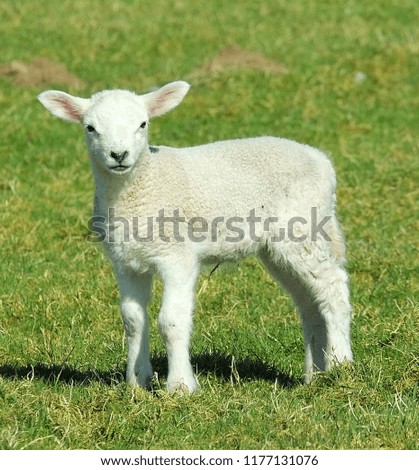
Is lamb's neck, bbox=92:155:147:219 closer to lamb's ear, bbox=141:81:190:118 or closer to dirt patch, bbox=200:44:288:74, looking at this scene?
lamb's ear, bbox=141:81:190:118

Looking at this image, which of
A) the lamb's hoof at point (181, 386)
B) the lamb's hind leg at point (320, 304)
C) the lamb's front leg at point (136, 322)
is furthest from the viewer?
the lamb's hind leg at point (320, 304)

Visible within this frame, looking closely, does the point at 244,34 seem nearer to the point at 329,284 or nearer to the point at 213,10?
the point at 213,10

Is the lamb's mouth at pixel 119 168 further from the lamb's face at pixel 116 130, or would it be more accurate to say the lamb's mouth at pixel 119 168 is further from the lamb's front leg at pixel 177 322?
the lamb's front leg at pixel 177 322

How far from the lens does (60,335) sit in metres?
7.47

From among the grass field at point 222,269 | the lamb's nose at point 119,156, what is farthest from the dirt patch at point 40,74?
the lamb's nose at point 119,156

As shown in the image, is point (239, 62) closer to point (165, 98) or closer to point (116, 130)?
point (165, 98)

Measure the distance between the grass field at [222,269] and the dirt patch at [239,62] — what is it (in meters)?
0.06

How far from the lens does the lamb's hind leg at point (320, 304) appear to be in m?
6.78

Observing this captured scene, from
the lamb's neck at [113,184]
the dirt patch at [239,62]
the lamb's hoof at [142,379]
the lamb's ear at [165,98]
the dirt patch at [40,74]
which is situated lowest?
the lamb's hoof at [142,379]

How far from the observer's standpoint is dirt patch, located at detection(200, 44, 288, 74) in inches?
554

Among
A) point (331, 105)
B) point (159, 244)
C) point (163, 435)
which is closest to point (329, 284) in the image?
point (159, 244)

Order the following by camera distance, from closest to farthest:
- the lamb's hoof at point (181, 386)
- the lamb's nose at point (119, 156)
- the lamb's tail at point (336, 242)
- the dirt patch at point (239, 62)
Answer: the lamb's nose at point (119, 156) < the lamb's hoof at point (181, 386) < the lamb's tail at point (336, 242) < the dirt patch at point (239, 62)

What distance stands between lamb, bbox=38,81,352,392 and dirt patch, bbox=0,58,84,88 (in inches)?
306

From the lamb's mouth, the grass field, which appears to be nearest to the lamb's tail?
the grass field
